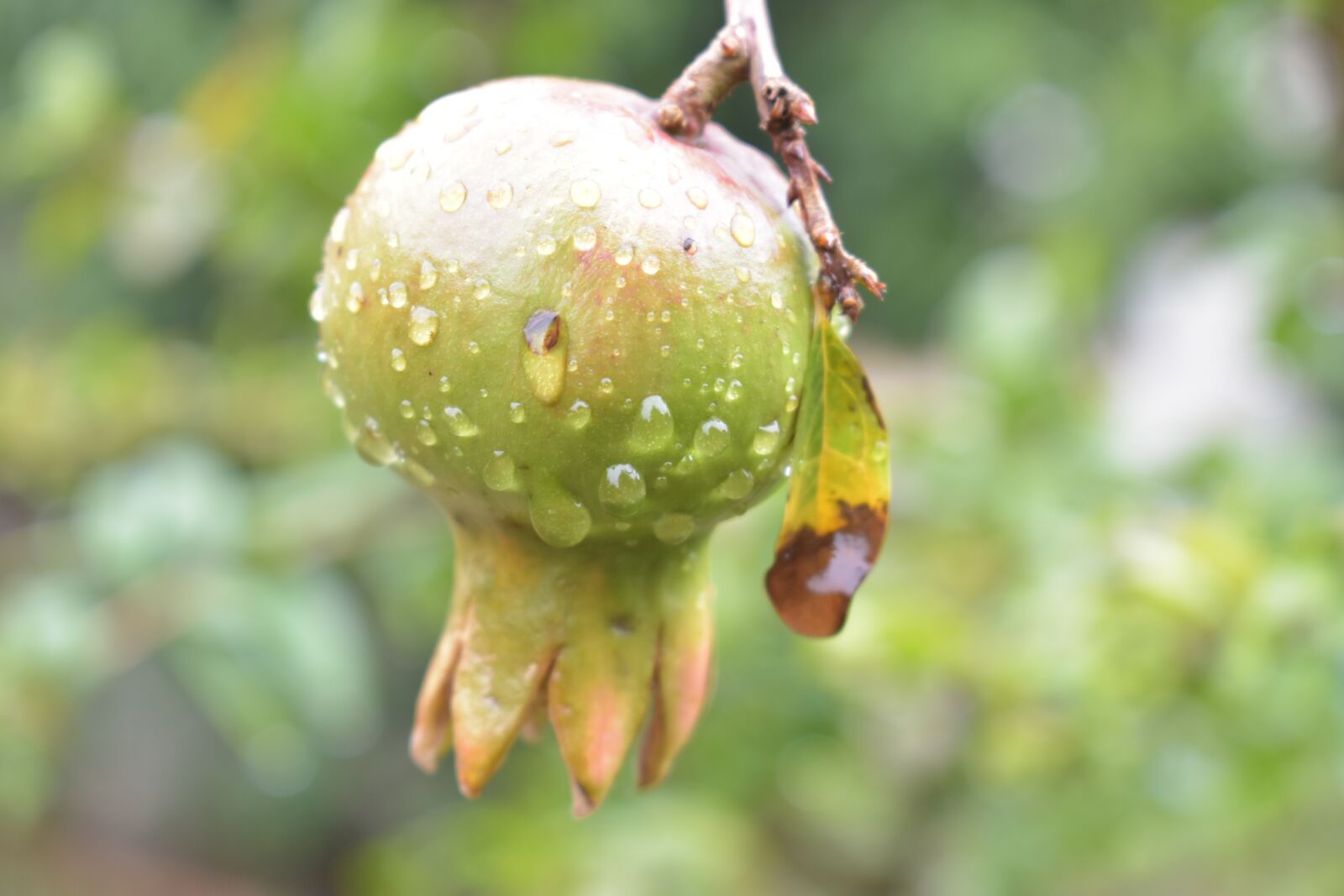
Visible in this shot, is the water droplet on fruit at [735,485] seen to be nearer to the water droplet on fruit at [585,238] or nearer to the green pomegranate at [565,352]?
the green pomegranate at [565,352]

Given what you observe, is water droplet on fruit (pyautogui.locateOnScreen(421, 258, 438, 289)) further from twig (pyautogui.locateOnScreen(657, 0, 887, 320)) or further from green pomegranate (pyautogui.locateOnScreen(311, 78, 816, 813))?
twig (pyautogui.locateOnScreen(657, 0, 887, 320))

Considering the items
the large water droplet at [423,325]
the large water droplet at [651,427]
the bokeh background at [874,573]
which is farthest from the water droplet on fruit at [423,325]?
the bokeh background at [874,573]

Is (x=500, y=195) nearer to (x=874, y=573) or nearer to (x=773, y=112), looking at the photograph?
(x=773, y=112)

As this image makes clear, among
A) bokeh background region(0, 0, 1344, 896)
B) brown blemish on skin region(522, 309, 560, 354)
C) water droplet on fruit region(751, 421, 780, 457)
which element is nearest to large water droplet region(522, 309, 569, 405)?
brown blemish on skin region(522, 309, 560, 354)

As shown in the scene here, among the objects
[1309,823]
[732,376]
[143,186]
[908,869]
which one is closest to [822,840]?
[908,869]

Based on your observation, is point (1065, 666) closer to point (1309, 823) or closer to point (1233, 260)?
point (1233, 260)

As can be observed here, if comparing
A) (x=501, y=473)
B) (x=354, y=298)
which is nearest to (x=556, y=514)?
(x=501, y=473)
